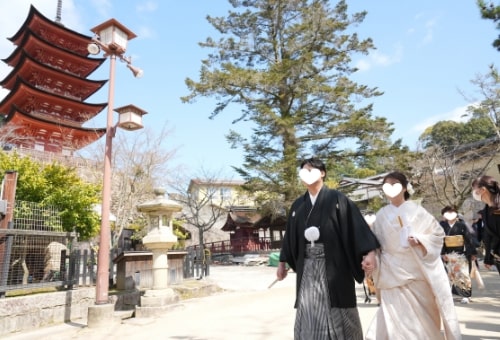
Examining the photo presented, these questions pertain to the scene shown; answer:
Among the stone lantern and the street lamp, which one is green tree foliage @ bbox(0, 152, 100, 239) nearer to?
the stone lantern

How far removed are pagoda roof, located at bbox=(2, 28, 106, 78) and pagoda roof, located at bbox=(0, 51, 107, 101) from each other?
0.98 meters

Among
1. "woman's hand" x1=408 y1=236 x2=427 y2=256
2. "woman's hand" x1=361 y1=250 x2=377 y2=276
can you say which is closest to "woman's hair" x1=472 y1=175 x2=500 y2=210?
"woman's hand" x1=408 y1=236 x2=427 y2=256

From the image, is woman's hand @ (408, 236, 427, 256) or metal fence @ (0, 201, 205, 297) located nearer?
woman's hand @ (408, 236, 427, 256)

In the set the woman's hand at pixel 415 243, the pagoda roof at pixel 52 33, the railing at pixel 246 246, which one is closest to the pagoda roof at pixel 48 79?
the pagoda roof at pixel 52 33

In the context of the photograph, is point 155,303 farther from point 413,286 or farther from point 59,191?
point 413,286

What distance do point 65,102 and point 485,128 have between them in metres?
34.7

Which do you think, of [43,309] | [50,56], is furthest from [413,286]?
[50,56]

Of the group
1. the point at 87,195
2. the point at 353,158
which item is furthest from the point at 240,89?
the point at 87,195

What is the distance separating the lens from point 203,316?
650 cm

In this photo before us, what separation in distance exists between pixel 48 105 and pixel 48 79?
254cm

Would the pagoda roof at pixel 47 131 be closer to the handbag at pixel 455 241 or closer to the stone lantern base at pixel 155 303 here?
the stone lantern base at pixel 155 303

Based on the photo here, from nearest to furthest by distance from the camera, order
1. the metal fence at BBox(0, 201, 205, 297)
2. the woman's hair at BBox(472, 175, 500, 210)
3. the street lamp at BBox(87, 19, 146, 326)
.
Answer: the woman's hair at BBox(472, 175, 500, 210) → the metal fence at BBox(0, 201, 205, 297) → the street lamp at BBox(87, 19, 146, 326)

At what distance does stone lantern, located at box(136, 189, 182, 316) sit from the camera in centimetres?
716

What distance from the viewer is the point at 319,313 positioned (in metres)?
2.81
